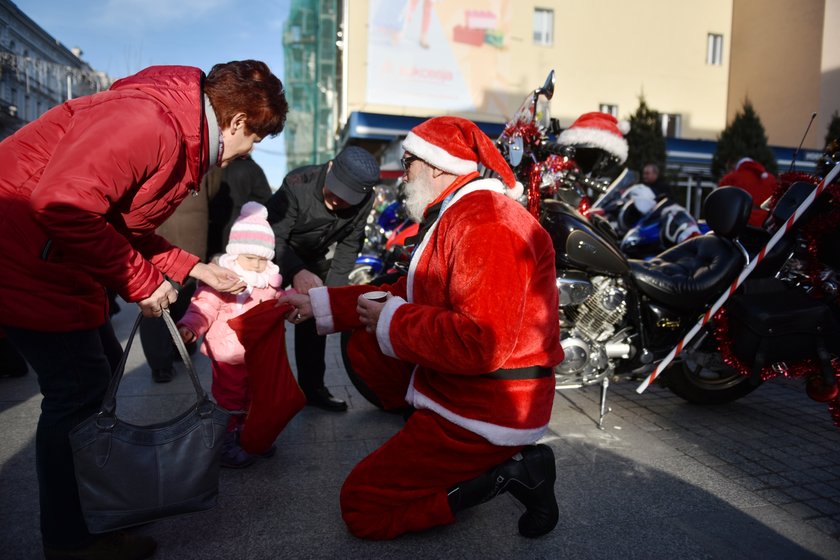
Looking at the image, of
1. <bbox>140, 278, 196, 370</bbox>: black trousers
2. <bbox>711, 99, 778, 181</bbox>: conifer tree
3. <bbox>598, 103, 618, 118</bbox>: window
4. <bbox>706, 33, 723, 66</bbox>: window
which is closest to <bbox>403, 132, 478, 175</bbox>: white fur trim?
<bbox>140, 278, 196, 370</bbox>: black trousers

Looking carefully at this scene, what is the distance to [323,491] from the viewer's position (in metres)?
2.58

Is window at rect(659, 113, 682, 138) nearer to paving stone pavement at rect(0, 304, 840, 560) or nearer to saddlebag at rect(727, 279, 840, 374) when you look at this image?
paving stone pavement at rect(0, 304, 840, 560)

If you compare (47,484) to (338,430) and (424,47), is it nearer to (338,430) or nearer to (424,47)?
(338,430)

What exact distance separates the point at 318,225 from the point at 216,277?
4.46 ft

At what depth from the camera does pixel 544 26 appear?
2252 cm

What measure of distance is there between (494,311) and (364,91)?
65.8ft

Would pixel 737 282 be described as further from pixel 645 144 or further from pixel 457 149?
pixel 645 144

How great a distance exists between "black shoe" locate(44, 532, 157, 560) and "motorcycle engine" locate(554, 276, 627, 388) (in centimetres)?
212

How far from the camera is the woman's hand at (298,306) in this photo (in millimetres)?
2449

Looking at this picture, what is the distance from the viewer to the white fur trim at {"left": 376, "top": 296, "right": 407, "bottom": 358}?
1997mm

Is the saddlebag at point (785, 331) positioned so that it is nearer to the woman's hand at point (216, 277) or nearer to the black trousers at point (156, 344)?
the woman's hand at point (216, 277)

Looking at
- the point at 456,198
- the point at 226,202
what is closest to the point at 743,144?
the point at 226,202

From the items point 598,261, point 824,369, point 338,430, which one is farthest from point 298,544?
point 824,369

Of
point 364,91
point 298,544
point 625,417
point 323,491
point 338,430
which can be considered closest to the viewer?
point 298,544
